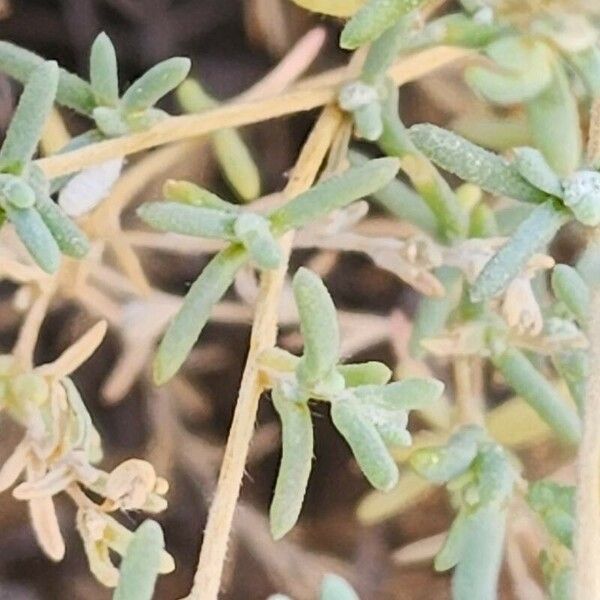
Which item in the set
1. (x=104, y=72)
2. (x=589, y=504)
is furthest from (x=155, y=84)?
(x=589, y=504)

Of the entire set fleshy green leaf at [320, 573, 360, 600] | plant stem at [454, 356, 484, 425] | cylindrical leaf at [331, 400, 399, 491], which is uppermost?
cylindrical leaf at [331, 400, 399, 491]

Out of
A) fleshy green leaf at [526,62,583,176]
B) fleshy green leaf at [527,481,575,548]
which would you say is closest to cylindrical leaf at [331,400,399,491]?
fleshy green leaf at [527,481,575,548]

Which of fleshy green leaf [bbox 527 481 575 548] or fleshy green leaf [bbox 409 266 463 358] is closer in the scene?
fleshy green leaf [bbox 527 481 575 548]

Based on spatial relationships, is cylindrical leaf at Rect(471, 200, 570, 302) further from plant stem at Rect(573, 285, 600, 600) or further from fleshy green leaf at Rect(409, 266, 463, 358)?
fleshy green leaf at Rect(409, 266, 463, 358)

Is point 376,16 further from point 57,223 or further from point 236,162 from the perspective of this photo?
point 236,162

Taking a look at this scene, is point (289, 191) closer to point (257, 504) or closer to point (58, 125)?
point (58, 125)

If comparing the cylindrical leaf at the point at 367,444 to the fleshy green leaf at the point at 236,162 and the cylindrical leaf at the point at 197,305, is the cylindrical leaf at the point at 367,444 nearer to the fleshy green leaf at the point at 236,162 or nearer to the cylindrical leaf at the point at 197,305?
the cylindrical leaf at the point at 197,305
